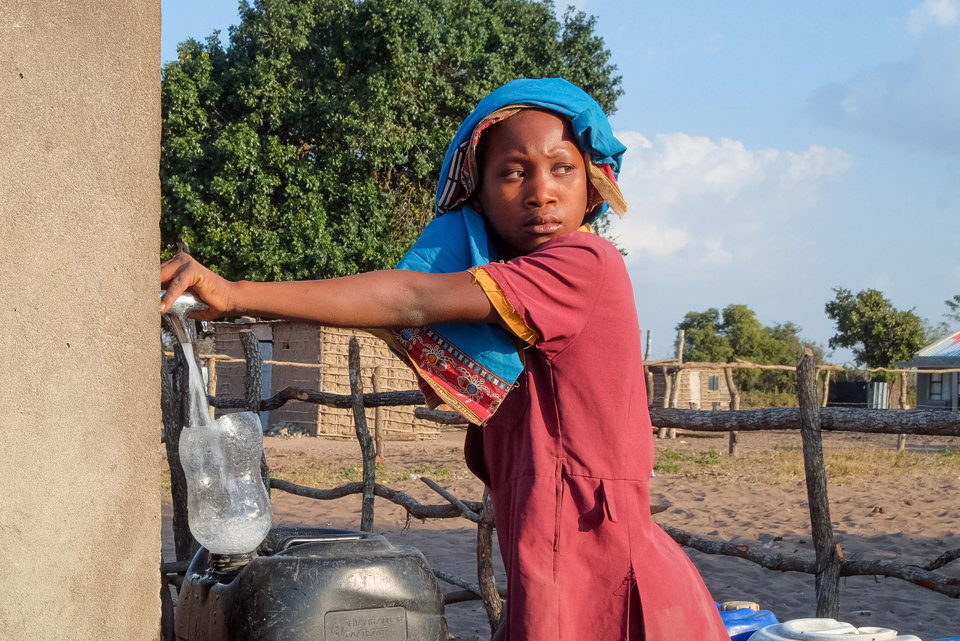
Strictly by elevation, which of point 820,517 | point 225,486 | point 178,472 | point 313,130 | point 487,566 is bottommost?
point 487,566

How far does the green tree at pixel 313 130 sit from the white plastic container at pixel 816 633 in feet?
45.7

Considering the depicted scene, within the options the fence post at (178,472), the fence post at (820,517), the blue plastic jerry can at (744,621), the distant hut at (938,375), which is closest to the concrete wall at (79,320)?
the blue plastic jerry can at (744,621)

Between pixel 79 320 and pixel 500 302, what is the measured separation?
51cm

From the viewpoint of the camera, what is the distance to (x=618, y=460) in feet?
4.00

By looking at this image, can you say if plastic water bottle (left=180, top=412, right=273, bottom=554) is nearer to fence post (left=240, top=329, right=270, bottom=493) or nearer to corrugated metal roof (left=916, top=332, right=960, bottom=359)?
fence post (left=240, top=329, right=270, bottom=493)

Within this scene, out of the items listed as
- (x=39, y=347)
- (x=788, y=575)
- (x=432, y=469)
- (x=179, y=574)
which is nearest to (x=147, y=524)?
(x=39, y=347)

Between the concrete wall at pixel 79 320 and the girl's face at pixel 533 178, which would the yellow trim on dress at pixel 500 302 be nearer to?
the girl's face at pixel 533 178

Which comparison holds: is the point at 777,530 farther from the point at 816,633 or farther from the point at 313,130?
the point at 313,130

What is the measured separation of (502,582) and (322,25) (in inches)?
530

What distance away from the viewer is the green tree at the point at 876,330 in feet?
91.1

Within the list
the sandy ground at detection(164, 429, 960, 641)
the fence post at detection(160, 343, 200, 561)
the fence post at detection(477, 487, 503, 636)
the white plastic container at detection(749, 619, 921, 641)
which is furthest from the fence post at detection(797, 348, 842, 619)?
the fence post at detection(160, 343, 200, 561)

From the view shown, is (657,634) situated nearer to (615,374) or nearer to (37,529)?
(615,374)

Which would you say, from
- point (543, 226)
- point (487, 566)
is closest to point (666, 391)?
point (487, 566)

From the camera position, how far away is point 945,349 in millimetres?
23719
